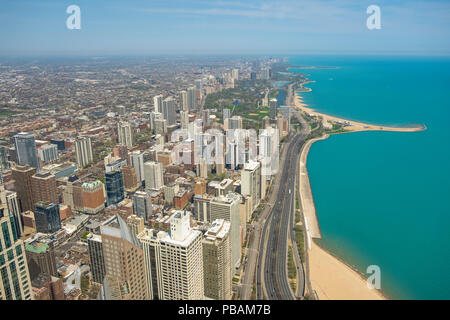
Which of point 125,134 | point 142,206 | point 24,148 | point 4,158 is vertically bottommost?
point 142,206

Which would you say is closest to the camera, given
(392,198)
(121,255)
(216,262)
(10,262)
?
(10,262)

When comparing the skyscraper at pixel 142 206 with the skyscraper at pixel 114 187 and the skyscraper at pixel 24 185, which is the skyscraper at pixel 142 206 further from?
the skyscraper at pixel 24 185

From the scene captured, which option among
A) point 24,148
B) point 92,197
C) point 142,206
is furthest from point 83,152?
point 142,206

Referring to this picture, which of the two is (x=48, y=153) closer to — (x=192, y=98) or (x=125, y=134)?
(x=125, y=134)

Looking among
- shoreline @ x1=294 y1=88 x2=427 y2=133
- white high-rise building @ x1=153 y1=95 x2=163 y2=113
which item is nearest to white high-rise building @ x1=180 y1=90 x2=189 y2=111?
white high-rise building @ x1=153 y1=95 x2=163 y2=113

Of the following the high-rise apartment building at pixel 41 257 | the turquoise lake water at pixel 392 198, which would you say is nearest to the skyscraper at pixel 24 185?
the high-rise apartment building at pixel 41 257
